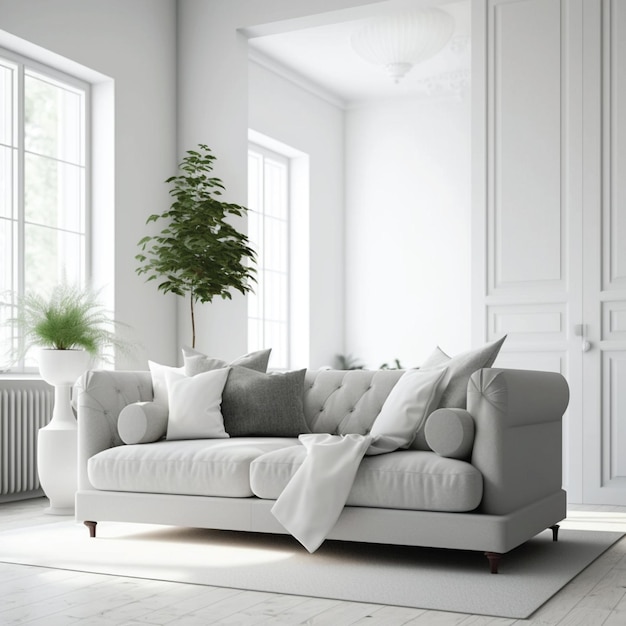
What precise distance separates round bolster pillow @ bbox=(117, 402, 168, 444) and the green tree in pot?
1622 millimetres

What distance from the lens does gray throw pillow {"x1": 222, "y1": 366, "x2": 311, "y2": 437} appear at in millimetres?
4051

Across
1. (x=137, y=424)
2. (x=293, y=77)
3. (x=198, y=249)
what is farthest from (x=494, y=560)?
(x=293, y=77)

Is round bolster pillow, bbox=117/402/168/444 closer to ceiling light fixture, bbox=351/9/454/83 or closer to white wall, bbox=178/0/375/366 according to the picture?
white wall, bbox=178/0/375/366

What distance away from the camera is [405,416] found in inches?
136

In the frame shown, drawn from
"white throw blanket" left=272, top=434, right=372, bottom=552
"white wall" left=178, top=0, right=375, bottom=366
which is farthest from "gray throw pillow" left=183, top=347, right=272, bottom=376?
"white wall" left=178, top=0, right=375, bottom=366

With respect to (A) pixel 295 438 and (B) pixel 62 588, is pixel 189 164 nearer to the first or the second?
(A) pixel 295 438

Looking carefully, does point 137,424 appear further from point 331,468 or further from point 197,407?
point 331,468

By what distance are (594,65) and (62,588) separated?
3997mm

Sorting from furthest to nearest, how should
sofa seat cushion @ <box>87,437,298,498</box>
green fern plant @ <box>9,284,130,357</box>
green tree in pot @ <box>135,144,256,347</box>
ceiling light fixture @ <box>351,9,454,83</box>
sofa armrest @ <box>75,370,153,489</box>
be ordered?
ceiling light fixture @ <box>351,9,454,83</box> → green tree in pot @ <box>135,144,256,347</box> → green fern plant @ <box>9,284,130,357</box> → sofa armrest @ <box>75,370,153,489</box> → sofa seat cushion @ <box>87,437,298,498</box>

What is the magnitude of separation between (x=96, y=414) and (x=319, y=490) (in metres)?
1.23

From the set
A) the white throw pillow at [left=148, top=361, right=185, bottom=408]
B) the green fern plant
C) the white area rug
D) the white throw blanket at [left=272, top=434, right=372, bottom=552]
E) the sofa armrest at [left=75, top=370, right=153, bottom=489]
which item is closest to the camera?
the white area rug

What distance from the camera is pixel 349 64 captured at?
7.95 m

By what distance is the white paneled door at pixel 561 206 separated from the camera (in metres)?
5.09

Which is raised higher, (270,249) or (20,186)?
(20,186)
